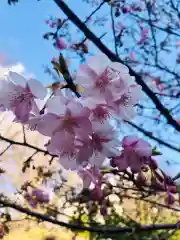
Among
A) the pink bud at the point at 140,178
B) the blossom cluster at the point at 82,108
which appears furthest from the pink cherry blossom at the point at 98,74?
Answer: the pink bud at the point at 140,178

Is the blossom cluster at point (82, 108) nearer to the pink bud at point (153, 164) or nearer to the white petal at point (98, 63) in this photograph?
the white petal at point (98, 63)

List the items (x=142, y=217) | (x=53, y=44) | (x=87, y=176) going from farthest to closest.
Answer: (x=142, y=217), (x=53, y=44), (x=87, y=176)

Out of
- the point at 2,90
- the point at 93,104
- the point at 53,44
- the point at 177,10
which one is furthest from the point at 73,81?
the point at 177,10

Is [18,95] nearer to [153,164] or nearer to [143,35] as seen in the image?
[153,164]

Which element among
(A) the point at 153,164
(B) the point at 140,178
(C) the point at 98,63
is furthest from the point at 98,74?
(B) the point at 140,178

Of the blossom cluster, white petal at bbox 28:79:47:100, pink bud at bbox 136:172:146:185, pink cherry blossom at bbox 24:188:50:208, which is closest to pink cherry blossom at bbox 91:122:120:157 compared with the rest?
the blossom cluster

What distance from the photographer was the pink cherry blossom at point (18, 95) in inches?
30.8

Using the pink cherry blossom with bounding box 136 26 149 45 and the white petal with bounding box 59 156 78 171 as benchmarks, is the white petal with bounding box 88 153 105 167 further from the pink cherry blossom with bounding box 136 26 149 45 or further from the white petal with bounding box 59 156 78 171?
the pink cherry blossom with bounding box 136 26 149 45

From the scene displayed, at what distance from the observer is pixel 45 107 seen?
755mm

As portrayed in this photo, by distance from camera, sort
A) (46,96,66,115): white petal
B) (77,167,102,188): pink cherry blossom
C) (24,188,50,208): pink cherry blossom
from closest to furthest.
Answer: (46,96,66,115): white petal < (77,167,102,188): pink cherry blossom < (24,188,50,208): pink cherry blossom

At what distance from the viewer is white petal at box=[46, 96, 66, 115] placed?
0.71 m

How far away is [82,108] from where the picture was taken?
2.40 ft

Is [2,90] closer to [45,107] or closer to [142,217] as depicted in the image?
[45,107]

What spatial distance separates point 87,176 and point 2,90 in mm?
347
